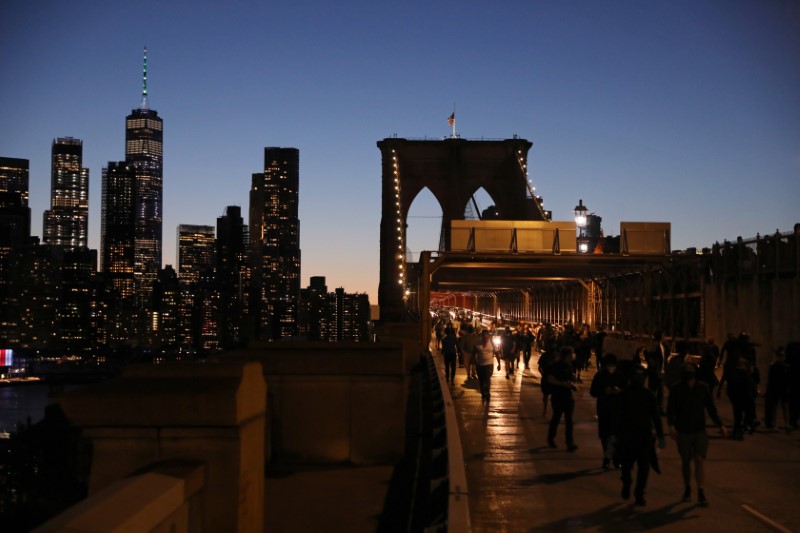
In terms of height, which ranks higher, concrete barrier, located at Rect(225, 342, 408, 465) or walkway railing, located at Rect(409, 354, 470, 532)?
concrete barrier, located at Rect(225, 342, 408, 465)

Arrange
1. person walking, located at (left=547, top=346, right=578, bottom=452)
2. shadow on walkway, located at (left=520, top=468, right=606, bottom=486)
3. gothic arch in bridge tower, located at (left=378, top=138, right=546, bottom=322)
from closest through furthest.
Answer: shadow on walkway, located at (left=520, top=468, right=606, bottom=486), person walking, located at (left=547, top=346, right=578, bottom=452), gothic arch in bridge tower, located at (left=378, top=138, right=546, bottom=322)

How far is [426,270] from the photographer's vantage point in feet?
107

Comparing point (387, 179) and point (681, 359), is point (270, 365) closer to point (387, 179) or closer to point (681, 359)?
point (681, 359)

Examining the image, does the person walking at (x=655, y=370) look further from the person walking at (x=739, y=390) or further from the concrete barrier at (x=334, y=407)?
the concrete barrier at (x=334, y=407)

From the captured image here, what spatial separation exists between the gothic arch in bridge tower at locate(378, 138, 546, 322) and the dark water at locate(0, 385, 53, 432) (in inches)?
1577

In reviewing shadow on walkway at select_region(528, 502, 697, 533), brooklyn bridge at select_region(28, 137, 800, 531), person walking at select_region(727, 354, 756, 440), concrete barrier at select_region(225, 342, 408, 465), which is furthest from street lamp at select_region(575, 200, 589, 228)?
shadow on walkway at select_region(528, 502, 697, 533)

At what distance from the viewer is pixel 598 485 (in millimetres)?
10562

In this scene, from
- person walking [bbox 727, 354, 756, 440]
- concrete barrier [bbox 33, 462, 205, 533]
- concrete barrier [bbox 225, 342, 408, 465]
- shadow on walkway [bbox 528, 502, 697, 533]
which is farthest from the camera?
person walking [bbox 727, 354, 756, 440]

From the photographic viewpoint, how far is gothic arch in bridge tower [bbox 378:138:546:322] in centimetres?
8969

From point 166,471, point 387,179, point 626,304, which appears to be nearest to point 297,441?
point 166,471

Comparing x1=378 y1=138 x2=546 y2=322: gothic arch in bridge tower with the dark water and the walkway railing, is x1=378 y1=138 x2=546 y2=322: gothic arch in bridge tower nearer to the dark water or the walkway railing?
the dark water

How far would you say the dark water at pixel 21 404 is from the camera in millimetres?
98688

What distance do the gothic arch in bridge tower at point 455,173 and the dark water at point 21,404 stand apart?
131ft

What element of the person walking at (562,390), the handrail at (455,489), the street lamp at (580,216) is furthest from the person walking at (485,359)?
the street lamp at (580,216)
